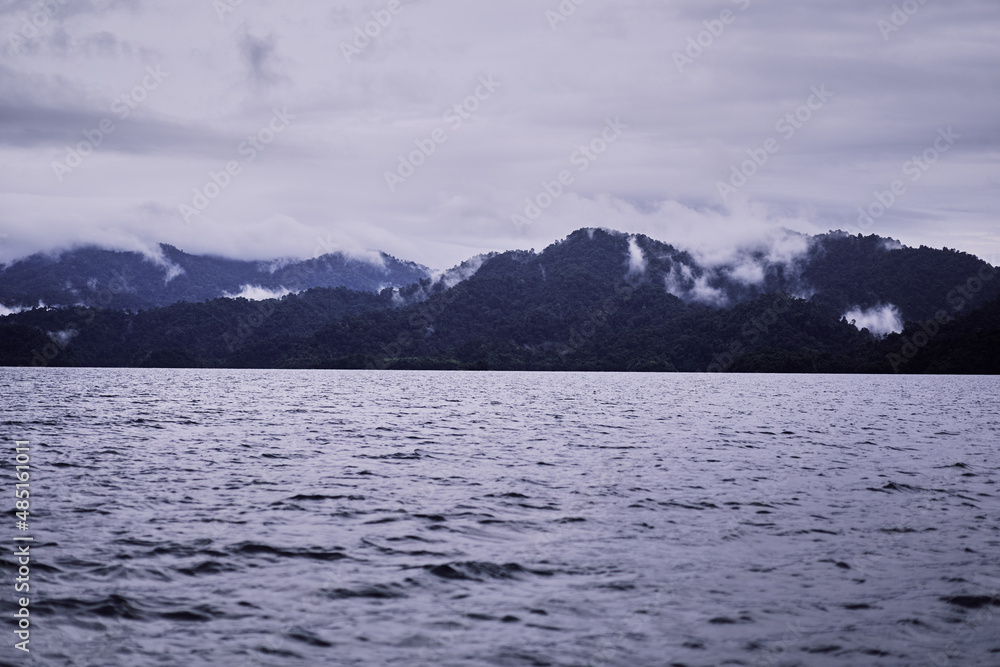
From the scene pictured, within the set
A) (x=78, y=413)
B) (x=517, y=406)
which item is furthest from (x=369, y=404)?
(x=78, y=413)

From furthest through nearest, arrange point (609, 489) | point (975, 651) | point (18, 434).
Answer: point (18, 434)
point (609, 489)
point (975, 651)

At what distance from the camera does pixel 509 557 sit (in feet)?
63.3

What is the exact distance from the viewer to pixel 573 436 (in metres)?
54.2

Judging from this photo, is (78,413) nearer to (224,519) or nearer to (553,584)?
(224,519)

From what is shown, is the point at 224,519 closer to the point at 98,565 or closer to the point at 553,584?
the point at 98,565

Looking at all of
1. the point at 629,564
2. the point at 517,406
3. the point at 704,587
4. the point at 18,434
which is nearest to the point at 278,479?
the point at 629,564

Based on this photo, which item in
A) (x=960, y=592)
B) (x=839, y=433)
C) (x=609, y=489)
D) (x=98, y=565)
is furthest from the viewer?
(x=839, y=433)

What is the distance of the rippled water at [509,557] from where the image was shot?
13406 millimetres

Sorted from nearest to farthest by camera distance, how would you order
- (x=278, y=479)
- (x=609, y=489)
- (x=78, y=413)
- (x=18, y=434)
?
1. (x=609, y=489)
2. (x=278, y=479)
3. (x=18, y=434)
4. (x=78, y=413)

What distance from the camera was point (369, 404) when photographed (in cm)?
9856

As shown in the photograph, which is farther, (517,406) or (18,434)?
(517,406)

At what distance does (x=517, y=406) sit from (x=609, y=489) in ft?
212

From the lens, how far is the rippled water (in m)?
13.4

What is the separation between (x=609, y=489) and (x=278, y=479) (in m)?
13.3
